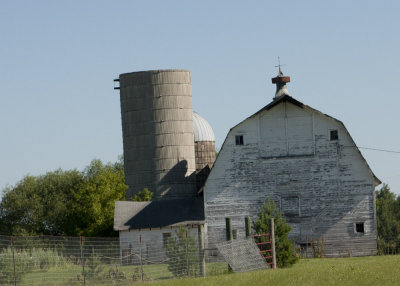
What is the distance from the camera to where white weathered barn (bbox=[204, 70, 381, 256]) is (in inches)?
1843

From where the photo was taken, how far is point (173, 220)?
5078 cm

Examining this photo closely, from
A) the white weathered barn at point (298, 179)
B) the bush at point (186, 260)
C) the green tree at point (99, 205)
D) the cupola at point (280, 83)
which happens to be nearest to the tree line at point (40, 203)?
the green tree at point (99, 205)

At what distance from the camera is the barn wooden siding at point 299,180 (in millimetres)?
46812

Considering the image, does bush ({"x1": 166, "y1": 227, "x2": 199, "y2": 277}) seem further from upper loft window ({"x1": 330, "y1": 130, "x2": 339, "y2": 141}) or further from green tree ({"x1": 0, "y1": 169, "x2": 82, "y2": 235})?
green tree ({"x1": 0, "y1": 169, "x2": 82, "y2": 235})

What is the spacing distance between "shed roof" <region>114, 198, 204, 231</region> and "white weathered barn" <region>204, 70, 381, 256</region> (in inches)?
88.1

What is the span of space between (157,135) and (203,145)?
6478mm

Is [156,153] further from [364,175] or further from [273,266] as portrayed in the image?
[273,266]

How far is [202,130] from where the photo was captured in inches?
2564

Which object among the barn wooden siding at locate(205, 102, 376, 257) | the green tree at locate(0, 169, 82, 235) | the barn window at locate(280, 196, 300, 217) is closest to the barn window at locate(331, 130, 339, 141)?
the barn wooden siding at locate(205, 102, 376, 257)

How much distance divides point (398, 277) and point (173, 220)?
2993 centimetres

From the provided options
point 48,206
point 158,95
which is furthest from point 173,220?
point 48,206

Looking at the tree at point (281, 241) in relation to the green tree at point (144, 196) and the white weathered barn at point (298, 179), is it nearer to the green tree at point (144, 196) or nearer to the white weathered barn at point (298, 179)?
the white weathered barn at point (298, 179)

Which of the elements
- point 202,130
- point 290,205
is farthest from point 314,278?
point 202,130

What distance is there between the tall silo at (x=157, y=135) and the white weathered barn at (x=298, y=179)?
9.72 m
